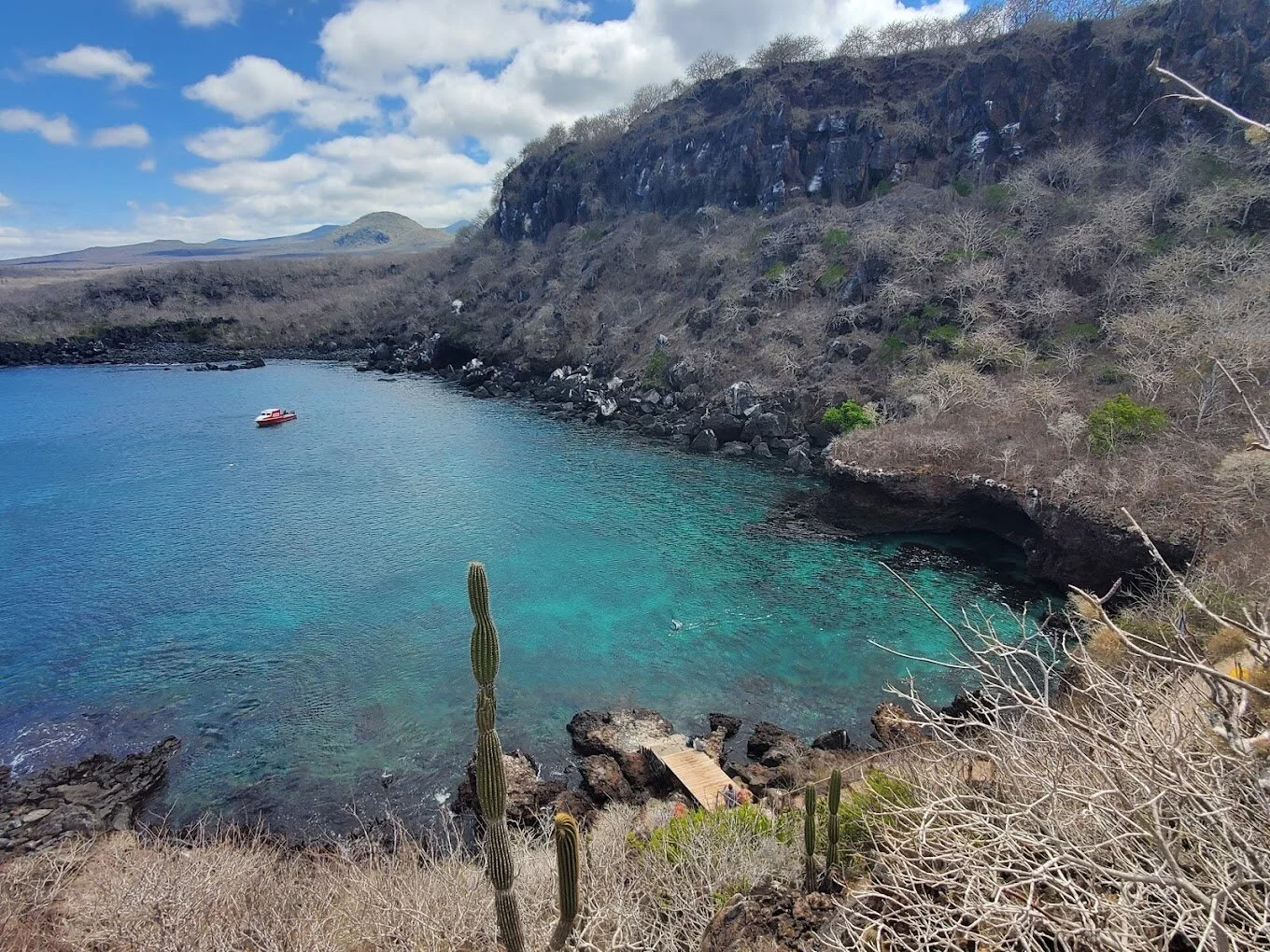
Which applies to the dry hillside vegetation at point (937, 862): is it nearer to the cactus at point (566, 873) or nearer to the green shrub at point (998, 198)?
the cactus at point (566, 873)

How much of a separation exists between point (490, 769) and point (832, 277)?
42.6 meters

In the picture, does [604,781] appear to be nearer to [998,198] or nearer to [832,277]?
[832,277]

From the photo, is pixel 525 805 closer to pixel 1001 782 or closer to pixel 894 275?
pixel 1001 782

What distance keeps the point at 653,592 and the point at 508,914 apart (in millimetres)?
15671

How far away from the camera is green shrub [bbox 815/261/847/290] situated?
140 ft

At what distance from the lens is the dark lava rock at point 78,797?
12.4 m

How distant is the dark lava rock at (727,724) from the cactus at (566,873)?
389 inches

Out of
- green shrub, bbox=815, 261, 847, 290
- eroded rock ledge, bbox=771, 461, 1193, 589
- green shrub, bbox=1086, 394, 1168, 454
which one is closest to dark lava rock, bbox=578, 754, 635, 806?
eroded rock ledge, bbox=771, 461, 1193, 589

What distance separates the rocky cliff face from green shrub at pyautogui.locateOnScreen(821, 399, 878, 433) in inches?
964

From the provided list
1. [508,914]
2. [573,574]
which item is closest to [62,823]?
[508,914]

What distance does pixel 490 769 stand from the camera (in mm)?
5516

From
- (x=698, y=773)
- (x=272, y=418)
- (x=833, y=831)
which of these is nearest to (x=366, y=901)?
(x=833, y=831)

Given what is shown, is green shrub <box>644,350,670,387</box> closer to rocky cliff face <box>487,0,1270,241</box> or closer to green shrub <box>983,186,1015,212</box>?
rocky cliff face <box>487,0,1270,241</box>

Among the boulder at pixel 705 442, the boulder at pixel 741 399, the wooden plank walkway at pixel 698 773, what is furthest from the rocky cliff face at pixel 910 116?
the wooden plank walkway at pixel 698 773
